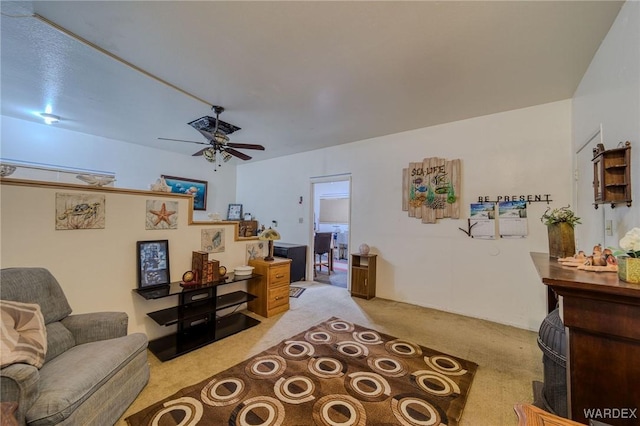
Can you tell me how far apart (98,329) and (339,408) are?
1.78 metres

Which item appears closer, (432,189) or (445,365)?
(445,365)

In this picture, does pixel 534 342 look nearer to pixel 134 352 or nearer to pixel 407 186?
pixel 407 186

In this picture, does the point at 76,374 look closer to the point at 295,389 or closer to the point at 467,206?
the point at 295,389

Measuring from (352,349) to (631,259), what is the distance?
202 centimetres

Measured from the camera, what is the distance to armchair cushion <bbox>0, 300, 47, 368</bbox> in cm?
116

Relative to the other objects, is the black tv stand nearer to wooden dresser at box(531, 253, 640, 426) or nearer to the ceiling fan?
the ceiling fan

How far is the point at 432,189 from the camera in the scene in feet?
11.6

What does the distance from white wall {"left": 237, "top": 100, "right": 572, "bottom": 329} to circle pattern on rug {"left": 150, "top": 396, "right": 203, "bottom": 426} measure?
301cm

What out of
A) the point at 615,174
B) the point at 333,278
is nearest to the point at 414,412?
the point at 615,174

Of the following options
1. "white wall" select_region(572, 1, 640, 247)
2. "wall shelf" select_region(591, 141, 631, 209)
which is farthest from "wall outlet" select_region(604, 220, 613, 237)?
"wall shelf" select_region(591, 141, 631, 209)

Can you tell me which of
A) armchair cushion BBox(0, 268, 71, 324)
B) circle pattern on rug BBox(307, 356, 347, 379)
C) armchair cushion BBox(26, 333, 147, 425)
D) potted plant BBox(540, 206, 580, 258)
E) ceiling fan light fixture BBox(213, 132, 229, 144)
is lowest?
circle pattern on rug BBox(307, 356, 347, 379)

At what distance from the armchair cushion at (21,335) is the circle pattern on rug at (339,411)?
158 centimetres

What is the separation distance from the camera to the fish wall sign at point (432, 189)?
337 cm

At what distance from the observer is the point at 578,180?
8.29 ft
